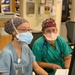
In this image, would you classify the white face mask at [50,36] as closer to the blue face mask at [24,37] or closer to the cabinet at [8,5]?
the blue face mask at [24,37]

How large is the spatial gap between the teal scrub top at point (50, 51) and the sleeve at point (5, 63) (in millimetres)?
561

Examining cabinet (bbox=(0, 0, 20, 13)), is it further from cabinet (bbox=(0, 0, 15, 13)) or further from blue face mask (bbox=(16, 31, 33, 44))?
blue face mask (bbox=(16, 31, 33, 44))

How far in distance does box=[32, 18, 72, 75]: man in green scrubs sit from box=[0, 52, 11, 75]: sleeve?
1.84ft

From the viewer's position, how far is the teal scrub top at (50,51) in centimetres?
227

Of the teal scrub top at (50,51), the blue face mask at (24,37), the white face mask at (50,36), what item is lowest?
the teal scrub top at (50,51)

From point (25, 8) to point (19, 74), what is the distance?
3.20 m

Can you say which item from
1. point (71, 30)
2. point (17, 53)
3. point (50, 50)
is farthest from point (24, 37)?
point (71, 30)

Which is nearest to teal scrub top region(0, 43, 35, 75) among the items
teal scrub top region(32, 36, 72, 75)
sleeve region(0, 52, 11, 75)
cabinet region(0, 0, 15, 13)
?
sleeve region(0, 52, 11, 75)

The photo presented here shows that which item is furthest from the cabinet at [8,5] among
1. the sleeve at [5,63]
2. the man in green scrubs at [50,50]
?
the sleeve at [5,63]

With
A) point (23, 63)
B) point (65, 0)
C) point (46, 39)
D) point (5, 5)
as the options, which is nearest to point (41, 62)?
point (46, 39)

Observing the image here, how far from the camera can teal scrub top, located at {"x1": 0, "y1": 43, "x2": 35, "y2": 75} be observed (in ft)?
5.77

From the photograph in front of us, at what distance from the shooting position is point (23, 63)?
74.5 inches

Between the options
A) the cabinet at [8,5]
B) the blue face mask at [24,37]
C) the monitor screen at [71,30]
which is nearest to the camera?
the blue face mask at [24,37]

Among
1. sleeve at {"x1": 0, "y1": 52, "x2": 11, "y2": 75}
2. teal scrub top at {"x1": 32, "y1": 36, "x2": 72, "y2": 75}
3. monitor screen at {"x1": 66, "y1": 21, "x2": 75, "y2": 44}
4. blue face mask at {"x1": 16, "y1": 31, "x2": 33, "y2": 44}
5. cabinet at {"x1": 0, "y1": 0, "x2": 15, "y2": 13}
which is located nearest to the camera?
sleeve at {"x1": 0, "y1": 52, "x2": 11, "y2": 75}
